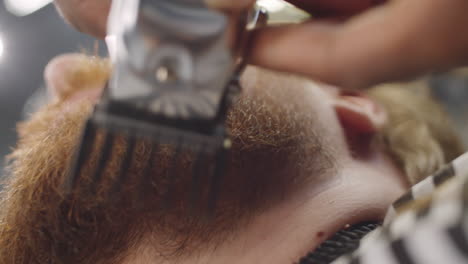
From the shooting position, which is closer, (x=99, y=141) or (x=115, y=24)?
(x=115, y=24)

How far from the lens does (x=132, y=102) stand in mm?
312

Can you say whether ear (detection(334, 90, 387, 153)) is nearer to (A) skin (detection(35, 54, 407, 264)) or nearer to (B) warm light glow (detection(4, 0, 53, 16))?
(A) skin (detection(35, 54, 407, 264))

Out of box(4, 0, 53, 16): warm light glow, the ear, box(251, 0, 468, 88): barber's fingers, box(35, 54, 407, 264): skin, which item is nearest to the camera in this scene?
box(251, 0, 468, 88): barber's fingers

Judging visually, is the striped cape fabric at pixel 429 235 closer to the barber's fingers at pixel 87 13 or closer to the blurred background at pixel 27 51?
the barber's fingers at pixel 87 13

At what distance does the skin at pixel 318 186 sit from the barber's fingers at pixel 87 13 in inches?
4.9

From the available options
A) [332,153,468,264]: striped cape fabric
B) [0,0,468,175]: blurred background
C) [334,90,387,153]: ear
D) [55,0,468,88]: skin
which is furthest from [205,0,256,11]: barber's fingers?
[0,0,468,175]: blurred background

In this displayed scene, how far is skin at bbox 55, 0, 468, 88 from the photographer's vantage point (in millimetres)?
290

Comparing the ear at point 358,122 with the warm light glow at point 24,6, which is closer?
the ear at point 358,122

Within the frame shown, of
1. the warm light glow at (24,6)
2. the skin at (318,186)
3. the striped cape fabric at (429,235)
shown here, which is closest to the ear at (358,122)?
the skin at (318,186)

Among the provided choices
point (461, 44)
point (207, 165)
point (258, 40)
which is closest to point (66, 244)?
point (207, 165)

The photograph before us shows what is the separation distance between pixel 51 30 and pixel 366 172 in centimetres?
121

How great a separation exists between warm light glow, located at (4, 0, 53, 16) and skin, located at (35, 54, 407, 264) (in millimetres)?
771

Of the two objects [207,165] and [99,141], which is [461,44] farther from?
[99,141]

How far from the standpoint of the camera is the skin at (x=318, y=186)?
53 cm
